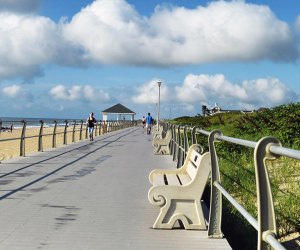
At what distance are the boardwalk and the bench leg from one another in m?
0.10

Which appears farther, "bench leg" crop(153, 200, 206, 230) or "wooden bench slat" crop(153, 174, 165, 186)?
"wooden bench slat" crop(153, 174, 165, 186)

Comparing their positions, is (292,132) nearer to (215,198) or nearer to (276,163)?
(276,163)

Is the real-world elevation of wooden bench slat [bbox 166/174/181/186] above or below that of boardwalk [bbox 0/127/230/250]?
above

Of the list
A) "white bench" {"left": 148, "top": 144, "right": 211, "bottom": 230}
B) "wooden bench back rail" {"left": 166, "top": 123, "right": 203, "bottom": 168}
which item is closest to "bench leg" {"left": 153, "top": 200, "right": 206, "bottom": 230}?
"white bench" {"left": 148, "top": 144, "right": 211, "bottom": 230}

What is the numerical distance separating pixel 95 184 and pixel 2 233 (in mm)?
4065

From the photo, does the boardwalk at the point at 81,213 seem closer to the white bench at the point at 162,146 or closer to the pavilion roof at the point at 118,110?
the white bench at the point at 162,146

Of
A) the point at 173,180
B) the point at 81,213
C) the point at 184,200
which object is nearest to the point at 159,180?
the point at 173,180

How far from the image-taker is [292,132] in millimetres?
13281

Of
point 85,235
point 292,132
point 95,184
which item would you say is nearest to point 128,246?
point 85,235

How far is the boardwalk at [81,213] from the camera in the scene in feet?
16.8

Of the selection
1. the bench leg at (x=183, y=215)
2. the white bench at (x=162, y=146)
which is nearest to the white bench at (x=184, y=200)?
the bench leg at (x=183, y=215)

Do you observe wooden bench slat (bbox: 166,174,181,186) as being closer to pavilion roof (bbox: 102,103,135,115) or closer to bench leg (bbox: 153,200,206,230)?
bench leg (bbox: 153,200,206,230)

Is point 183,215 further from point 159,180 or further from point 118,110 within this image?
point 118,110

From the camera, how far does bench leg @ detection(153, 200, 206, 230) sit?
5.66 m
